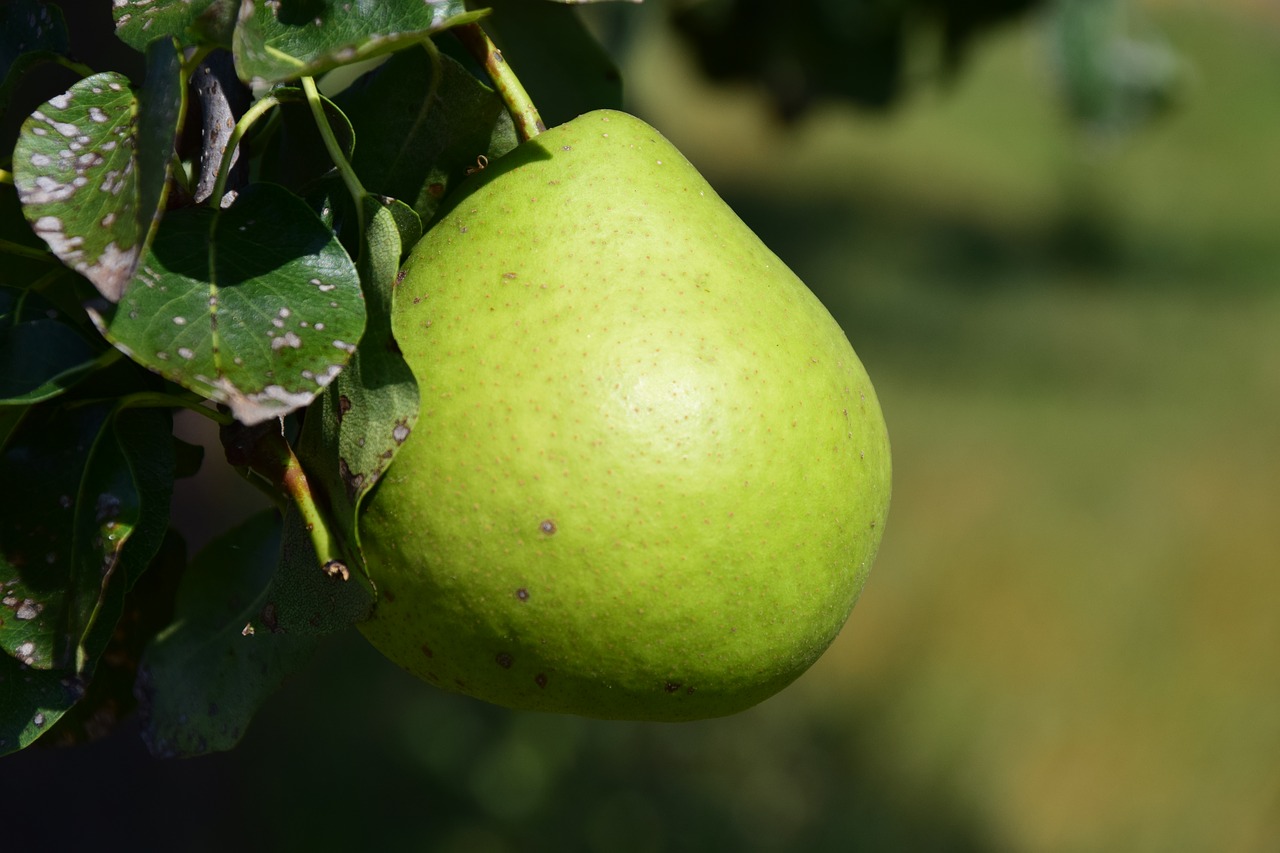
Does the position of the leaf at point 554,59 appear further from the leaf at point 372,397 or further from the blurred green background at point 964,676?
the blurred green background at point 964,676

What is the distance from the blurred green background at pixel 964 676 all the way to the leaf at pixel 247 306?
1.81 metres

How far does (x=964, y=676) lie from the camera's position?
4387 millimetres

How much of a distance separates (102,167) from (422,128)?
26 cm

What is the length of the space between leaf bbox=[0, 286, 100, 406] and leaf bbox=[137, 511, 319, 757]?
0.27m

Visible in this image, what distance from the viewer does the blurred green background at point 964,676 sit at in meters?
3.78

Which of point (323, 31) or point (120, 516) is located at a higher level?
point (323, 31)

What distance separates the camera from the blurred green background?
149 inches

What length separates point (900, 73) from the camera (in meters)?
2.44

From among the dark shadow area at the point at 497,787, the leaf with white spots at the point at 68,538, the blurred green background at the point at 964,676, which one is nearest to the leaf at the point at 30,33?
the leaf with white spots at the point at 68,538

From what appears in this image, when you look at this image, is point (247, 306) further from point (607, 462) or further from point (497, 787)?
point (497, 787)

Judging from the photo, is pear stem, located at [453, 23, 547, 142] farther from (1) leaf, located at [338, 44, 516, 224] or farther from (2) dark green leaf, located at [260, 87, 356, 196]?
(2) dark green leaf, located at [260, 87, 356, 196]

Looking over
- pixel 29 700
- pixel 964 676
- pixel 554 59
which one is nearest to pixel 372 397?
pixel 29 700

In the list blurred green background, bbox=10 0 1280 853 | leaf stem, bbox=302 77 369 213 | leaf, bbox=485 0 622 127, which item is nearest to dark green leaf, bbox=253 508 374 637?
leaf stem, bbox=302 77 369 213

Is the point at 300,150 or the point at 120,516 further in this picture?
the point at 300,150
